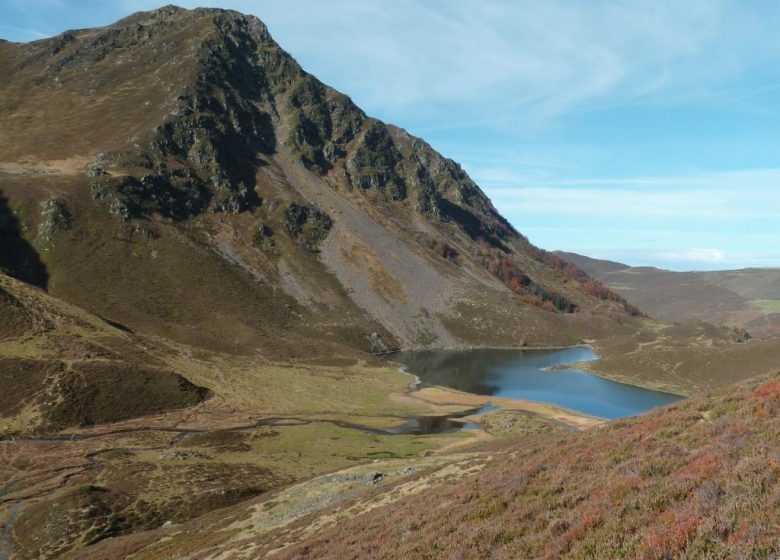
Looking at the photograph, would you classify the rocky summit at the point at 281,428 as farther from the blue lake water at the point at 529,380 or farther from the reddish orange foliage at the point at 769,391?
the blue lake water at the point at 529,380

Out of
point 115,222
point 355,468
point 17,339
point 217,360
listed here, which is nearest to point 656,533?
point 355,468

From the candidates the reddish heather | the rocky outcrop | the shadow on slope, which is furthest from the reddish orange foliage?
the rocky outcrop

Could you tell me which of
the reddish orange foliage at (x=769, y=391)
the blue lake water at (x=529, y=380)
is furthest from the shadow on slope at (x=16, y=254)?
the reddish orange foliage at (x=769, y=391)

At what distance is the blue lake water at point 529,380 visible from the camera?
120188 millimetres

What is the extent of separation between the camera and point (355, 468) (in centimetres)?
5491

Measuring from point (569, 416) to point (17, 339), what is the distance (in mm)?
111647

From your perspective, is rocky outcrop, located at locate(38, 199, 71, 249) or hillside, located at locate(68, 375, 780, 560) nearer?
hillside, located at locate(68, 375, 780, 560)

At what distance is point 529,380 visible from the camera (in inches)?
5645

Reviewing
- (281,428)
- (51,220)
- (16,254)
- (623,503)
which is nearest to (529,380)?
(281,428)

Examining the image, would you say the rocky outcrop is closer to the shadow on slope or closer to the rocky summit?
the rocky summit

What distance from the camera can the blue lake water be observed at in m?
120

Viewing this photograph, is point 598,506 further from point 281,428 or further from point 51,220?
point 51,220

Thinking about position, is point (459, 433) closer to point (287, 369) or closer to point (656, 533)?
point (287, 369)

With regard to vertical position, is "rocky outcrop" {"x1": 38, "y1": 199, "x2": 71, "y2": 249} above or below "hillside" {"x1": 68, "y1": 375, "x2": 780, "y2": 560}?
above
